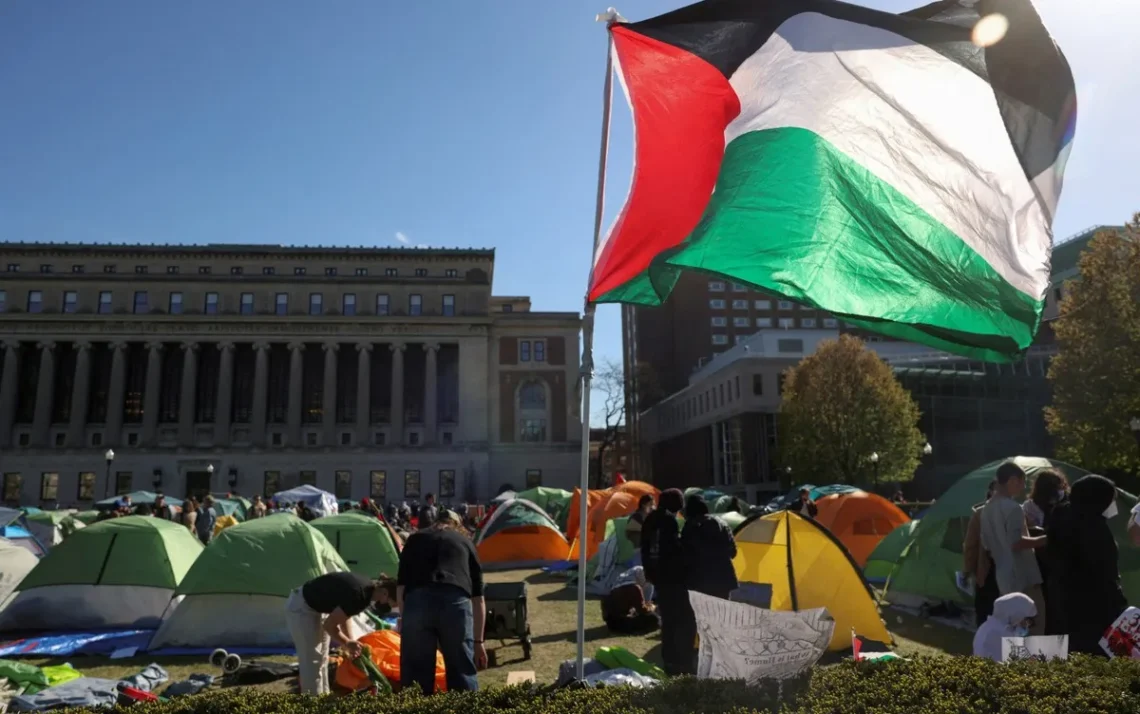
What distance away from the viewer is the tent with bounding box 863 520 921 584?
14.7 meters

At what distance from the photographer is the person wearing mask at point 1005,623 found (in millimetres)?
5631

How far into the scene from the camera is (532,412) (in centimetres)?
6719

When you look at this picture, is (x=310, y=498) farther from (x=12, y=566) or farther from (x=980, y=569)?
(x=980, y=569)

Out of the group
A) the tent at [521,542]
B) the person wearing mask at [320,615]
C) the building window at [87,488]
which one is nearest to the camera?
the person wearing mask at [320,615]

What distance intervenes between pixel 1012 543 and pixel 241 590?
936 cm

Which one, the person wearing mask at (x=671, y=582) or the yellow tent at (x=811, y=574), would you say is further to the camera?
the yellow tent at (x=811, y=574)

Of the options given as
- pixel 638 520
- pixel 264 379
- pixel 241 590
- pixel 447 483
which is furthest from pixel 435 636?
pixel 264 379

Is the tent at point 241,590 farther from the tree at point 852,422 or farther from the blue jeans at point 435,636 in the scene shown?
the tree at point 852,422

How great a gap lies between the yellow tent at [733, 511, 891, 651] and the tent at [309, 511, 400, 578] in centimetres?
669

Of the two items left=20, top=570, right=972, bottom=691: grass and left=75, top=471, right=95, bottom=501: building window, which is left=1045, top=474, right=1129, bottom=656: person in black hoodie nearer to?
left=20, top=570, right=972, bottom=691: grass

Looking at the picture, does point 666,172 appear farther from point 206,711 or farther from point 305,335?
point 305,335

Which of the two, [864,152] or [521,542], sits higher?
[864,152]

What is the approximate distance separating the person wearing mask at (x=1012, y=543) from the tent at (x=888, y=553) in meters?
7.56

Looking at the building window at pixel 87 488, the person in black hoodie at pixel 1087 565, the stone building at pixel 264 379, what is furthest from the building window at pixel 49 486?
the person in black hoodie at pixel 1087 565
